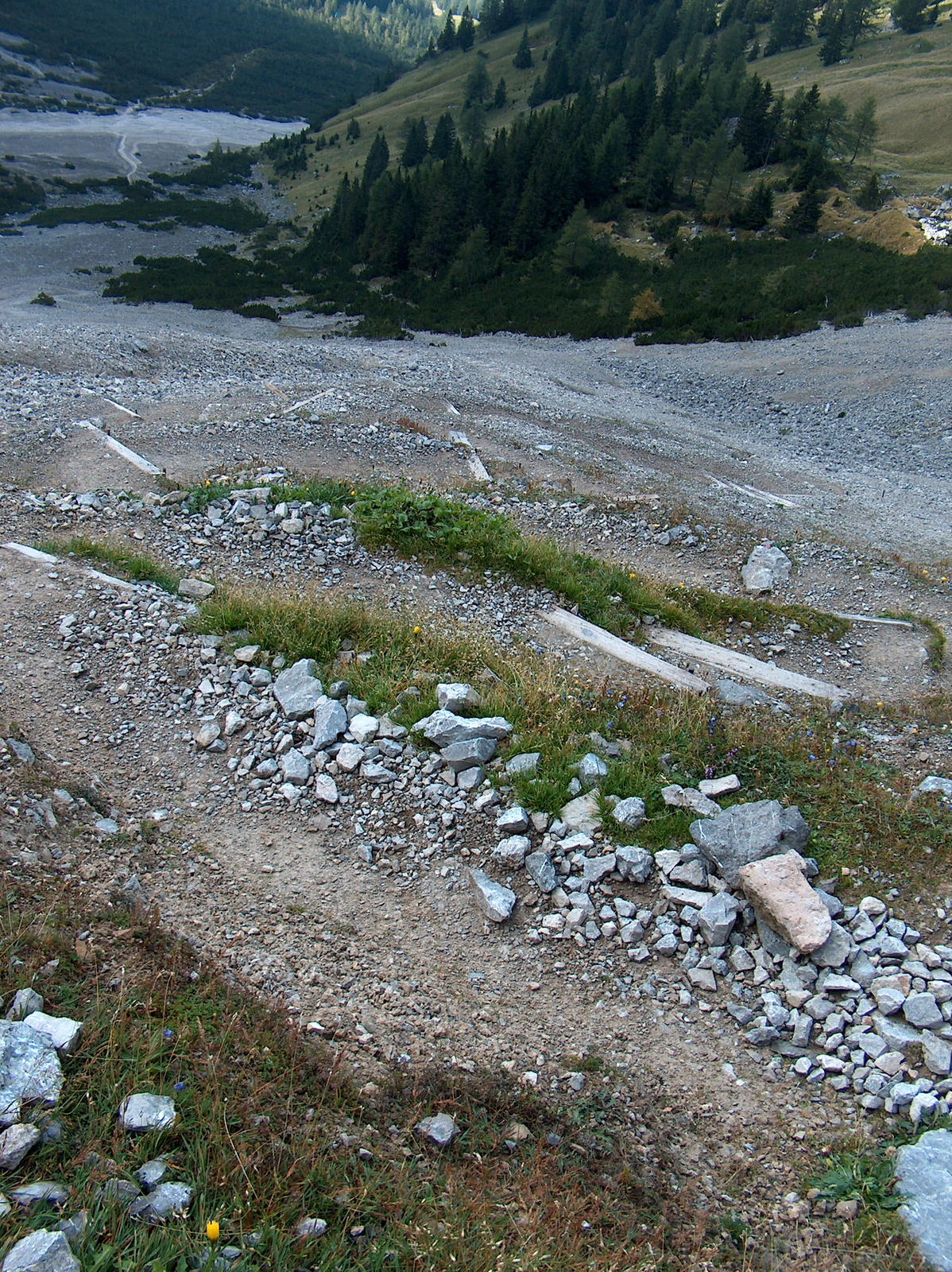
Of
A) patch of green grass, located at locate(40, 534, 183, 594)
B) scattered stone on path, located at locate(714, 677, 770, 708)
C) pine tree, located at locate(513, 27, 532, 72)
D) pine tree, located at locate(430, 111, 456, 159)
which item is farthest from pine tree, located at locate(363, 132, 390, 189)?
scattered stone on path, located at locate(714, 677, 770, 708)

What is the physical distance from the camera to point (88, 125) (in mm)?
84500

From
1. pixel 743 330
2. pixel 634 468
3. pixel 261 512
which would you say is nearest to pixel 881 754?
pixel 261 512

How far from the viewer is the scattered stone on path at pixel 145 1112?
3049mm

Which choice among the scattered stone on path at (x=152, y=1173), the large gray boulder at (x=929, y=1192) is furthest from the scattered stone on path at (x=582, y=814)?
the scattered stone on path at (x=152, y=1173)

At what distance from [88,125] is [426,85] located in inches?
2094

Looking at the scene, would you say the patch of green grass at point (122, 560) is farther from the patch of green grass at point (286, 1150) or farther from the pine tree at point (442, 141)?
the pine tree at point (442, 141)

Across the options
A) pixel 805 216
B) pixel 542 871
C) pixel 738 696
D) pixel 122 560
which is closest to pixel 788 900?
pixel 542 871

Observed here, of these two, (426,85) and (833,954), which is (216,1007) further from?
(426,85)

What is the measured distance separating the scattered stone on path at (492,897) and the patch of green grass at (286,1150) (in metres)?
1.09

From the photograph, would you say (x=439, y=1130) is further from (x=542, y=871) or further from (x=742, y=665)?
(x=742, y=665)

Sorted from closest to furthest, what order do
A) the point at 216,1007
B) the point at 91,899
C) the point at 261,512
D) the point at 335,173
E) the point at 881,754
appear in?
the point at 216,1007
the point at 91,899
the point at 881,754
the point at 261,512
the point at 335,173

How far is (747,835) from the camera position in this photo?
5145mm

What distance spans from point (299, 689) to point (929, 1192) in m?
5.35

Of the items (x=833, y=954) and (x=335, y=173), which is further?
(x=335, y=173)
